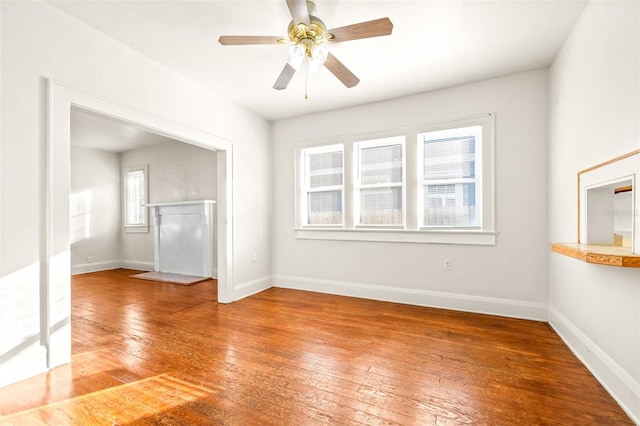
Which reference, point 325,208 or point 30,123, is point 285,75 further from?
point 325,208

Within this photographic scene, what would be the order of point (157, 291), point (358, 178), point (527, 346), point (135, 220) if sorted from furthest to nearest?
point (135, 220) → point (157, 291) → point (358, 178) → point (527, 346)

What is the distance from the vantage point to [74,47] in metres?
2.27

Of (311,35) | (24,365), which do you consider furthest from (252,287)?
(311,35)

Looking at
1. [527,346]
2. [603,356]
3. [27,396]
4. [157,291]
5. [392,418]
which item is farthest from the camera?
[157,291]

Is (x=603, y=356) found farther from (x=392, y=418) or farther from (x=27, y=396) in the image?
(x=27, y=396)

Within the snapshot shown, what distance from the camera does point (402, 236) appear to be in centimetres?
377

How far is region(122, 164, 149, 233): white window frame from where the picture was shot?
20.9 ft

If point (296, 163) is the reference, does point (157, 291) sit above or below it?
below

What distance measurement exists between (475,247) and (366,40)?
8.37 ft

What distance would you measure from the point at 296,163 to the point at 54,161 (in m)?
2.88

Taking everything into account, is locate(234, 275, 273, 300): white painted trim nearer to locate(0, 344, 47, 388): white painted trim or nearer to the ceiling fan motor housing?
locate(0, 344, 47, 388): white painted trim

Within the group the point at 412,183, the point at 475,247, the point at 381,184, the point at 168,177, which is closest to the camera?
the point at 475,247

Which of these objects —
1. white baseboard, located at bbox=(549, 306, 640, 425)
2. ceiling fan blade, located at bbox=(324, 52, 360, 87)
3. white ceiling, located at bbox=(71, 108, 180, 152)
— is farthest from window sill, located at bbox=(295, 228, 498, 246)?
white ceiling, located at bbox=(71, 108, 180, 152)

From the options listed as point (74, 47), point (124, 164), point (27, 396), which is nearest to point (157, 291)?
point (27, 396)
